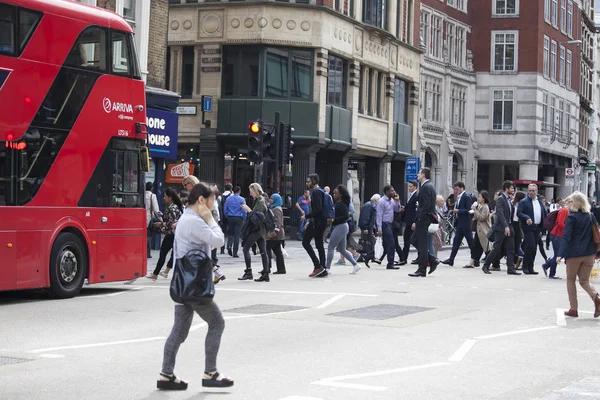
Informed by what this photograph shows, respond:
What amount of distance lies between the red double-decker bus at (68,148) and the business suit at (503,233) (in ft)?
28.1

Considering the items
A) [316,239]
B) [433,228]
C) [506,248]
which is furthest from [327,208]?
[506,248]

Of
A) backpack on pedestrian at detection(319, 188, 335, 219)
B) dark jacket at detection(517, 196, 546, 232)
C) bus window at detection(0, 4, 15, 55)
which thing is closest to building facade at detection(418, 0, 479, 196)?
dark jacket at detection(517, 196, 546, 232)

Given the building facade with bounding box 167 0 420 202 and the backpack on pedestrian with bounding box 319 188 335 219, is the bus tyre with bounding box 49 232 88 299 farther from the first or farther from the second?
the building facade with bounding box 167 0 420 202

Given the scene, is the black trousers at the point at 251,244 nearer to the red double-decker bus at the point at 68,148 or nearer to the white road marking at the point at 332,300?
the red double-decker bus at the point at 68,148

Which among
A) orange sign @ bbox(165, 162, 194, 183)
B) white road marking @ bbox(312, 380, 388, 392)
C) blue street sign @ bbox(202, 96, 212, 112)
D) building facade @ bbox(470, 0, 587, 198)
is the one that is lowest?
white road marking @ bbox(312, 380, 388, 392)

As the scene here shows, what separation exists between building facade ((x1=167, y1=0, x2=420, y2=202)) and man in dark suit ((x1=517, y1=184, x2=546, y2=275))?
50.2ft

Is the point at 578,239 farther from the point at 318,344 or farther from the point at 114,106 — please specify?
the point at 114,106

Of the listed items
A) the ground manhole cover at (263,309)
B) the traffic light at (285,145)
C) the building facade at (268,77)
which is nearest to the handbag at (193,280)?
the ground manhole cover at (263,309)

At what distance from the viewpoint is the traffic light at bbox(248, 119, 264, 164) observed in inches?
933

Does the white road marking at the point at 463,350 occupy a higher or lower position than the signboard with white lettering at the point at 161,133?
lower

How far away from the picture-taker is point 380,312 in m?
14.3

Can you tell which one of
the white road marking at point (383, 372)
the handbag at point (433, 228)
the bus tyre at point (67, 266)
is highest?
the handbag at point (433, 228)

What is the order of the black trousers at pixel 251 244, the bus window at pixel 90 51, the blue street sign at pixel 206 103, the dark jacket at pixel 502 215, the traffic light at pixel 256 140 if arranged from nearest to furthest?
the bus window at pixel 90 51, the black trousers at pixel 251 244, the dark jacket at pixel 502 215, the traffic light at pixel 256 140, the blue street sign at pixel 206 103

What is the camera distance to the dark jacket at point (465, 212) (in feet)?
81.8
